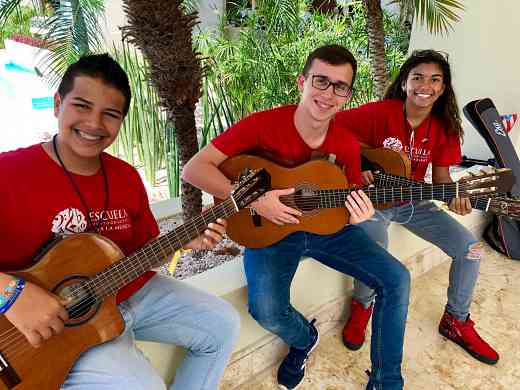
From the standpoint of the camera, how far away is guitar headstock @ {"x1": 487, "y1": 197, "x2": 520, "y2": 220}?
63.8 inches

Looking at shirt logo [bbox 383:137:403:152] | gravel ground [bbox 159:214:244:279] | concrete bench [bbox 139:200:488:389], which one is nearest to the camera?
concrete bench [bbox 139:200:488:389]

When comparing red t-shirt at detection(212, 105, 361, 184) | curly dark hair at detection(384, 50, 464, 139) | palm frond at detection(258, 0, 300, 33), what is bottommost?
red t-shirt at detection(212, 105, 361, 184)

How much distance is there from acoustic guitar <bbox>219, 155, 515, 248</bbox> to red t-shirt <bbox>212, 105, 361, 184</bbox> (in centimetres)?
6

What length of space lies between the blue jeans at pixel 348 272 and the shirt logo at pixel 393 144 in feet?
→ 2.07

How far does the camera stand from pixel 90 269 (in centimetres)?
109

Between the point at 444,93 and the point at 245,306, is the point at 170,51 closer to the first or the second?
the point at 245,306

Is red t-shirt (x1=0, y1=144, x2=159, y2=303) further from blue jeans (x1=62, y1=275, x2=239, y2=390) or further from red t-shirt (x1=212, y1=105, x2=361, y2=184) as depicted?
red t-shirt (x1=212, y1=105, x2=361, y2=184)

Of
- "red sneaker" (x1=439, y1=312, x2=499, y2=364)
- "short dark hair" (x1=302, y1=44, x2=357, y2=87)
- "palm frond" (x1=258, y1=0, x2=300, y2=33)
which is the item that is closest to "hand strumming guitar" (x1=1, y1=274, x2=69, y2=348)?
"short dark hair" (x1=302, y1=44, x2=357, y2=87)

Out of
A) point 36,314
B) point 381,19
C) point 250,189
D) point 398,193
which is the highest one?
point 381,19

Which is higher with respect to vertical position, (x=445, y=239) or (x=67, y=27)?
(x=67, y=27)

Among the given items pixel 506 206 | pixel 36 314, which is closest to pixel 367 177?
pixel 506 206

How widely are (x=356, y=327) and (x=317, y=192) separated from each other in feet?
2.79

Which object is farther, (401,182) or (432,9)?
(432,9)

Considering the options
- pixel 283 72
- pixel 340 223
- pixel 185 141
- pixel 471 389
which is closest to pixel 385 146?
pixel 340 223
